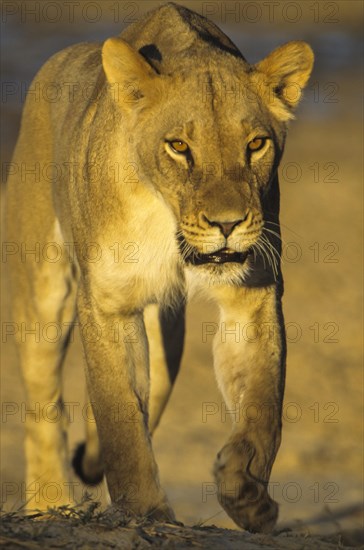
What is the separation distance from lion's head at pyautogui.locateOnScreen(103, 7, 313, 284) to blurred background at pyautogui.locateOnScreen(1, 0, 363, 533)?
1.30ft

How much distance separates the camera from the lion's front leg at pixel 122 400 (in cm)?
477

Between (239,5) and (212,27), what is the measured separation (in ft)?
49.9

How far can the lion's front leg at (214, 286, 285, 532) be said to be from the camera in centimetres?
445

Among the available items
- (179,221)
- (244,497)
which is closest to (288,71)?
(179,221)

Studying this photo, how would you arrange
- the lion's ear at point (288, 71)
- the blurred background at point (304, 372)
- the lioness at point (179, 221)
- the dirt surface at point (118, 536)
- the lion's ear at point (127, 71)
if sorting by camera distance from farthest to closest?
the blurred background at point (304, 372) → the lion's ear at point (288, 71) → the lion's ear at point (127, 71) → the lioness at point (179, 221) → the dirt surface at point (118, 536)

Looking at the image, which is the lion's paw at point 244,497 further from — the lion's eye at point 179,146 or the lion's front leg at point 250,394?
the lion's eye at point 179,146

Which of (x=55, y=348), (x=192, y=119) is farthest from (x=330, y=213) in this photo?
(x=192, y=119)

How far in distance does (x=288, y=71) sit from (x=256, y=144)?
1.51 ft

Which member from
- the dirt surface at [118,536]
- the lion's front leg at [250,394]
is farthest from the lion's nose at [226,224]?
the dirt surface at [118,536]

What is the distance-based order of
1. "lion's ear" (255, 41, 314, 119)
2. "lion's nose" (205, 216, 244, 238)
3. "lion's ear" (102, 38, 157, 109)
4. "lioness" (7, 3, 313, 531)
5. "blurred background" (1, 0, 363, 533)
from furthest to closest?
"blurred background" (1, 0, 363, 533) → "lion's ear" (255, 41, 314, 119) → "lion's ear" (102, 38, 157, 109) → "lioness" (7, 3, 313, 531) → "lion's nose" (205, 216, 244, 238)

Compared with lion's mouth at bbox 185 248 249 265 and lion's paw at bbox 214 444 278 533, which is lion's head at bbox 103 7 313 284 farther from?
lion's paw at bbox 214 444 278 533

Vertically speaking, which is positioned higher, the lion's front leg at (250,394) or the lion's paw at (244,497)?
the lion's front leg at (250,394)

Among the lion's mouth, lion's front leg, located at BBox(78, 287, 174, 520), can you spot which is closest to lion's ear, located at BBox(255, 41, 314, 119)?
the lion's mouth

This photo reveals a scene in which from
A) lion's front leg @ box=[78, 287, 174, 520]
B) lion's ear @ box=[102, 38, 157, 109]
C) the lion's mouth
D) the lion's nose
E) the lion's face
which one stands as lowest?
lion's front leg @ box=[78, 287, 174, 520]
